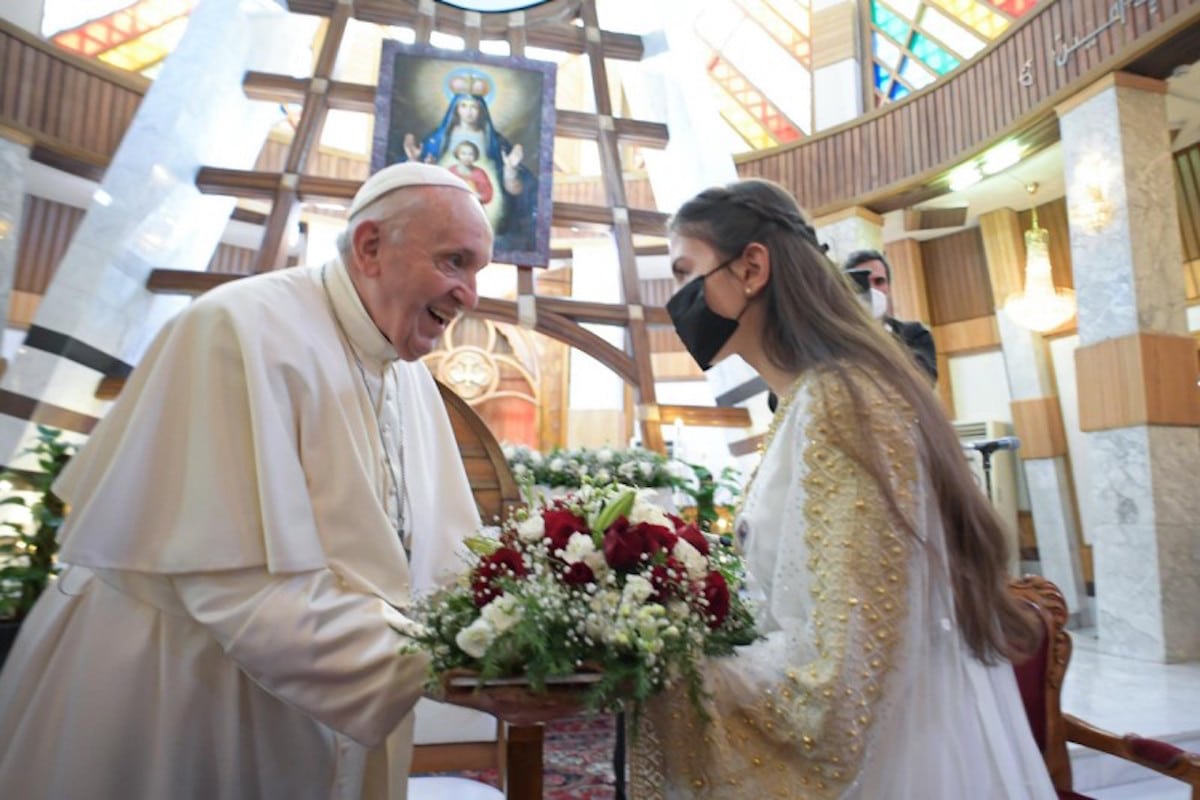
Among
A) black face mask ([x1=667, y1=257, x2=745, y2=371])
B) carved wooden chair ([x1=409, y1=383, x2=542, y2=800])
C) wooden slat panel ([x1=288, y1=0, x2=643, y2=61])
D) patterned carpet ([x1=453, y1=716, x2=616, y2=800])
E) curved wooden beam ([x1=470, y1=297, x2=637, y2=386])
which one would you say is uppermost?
wooden slat panel ([x1=288, y1=0, x2=643, y2=61])

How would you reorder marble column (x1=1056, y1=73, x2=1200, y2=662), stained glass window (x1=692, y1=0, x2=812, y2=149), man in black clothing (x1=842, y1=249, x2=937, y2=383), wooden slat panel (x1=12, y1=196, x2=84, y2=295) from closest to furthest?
man in black clothing (x1=842, y1=249, x2=937, y2=383) → marble column (x1=1056, y1=73, x2=1200, y2=662) → wooden slat panel (x1=12, y1=196, x2=84, y2=295) → stained glass window (x1=692, y1=0, x2=812, y2=149)

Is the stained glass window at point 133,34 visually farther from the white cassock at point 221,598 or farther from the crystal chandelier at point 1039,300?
the white cassock at point 221,598

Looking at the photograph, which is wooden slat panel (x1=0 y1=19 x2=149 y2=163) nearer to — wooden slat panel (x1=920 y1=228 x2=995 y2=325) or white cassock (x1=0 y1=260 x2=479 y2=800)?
white cassock (x1=0 y1=260 x2=479 y2=800)

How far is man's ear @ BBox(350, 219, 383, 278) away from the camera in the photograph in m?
1.88

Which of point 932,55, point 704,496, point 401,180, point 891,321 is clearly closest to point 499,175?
point 704,496

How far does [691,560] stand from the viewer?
1.33 m

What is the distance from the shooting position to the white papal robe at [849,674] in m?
1.26

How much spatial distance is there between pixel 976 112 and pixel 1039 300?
6.59 ft

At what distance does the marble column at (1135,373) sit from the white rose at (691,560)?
6.30 m

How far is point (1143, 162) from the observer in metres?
6.57

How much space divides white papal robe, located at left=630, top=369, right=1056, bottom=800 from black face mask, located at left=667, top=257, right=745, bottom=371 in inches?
11.9

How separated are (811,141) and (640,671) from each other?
9525 mm

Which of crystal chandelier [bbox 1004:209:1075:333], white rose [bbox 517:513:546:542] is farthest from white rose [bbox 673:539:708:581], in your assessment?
crystal chandelier [bbox 1004:209:1075:333]

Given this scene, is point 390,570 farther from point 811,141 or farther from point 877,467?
point 811,141
